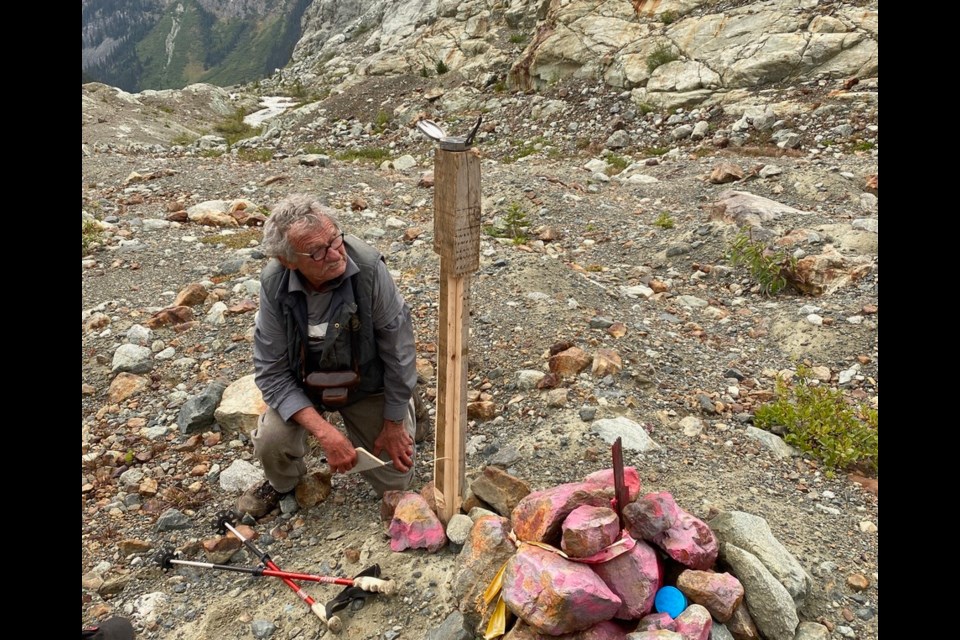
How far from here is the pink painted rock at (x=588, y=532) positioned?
2572 mm

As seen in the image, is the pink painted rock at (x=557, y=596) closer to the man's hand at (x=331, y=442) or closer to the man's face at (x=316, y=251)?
the man's hand at (x=331, y=442)

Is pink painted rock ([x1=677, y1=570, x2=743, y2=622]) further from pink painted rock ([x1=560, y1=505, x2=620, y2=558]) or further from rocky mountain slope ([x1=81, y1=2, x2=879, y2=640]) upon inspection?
rocky mountain slope ([x1=81, y1=2, x2=879, y2=640])

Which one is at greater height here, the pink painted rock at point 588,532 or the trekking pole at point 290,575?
the pink painted rock at point 588,532

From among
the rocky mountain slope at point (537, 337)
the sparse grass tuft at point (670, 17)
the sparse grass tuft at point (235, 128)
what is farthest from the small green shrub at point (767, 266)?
the sparse grass tuft at point (235, 128)

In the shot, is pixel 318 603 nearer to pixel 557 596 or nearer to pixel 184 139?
pixel 557 596

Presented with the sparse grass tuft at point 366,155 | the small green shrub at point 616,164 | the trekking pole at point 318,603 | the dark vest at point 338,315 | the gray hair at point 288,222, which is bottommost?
the trekking pole at point 318,603

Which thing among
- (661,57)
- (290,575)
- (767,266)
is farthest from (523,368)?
(661,57)

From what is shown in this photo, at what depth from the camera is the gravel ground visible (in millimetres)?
3307

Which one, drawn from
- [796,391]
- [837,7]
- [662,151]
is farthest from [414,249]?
[837,7]

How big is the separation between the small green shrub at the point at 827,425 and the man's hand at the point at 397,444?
2.40 meters

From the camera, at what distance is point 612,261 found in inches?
303

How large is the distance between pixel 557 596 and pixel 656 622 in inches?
17.6

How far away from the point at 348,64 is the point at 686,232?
91.7ft

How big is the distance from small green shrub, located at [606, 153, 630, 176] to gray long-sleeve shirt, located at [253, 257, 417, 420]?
9.05 meters
